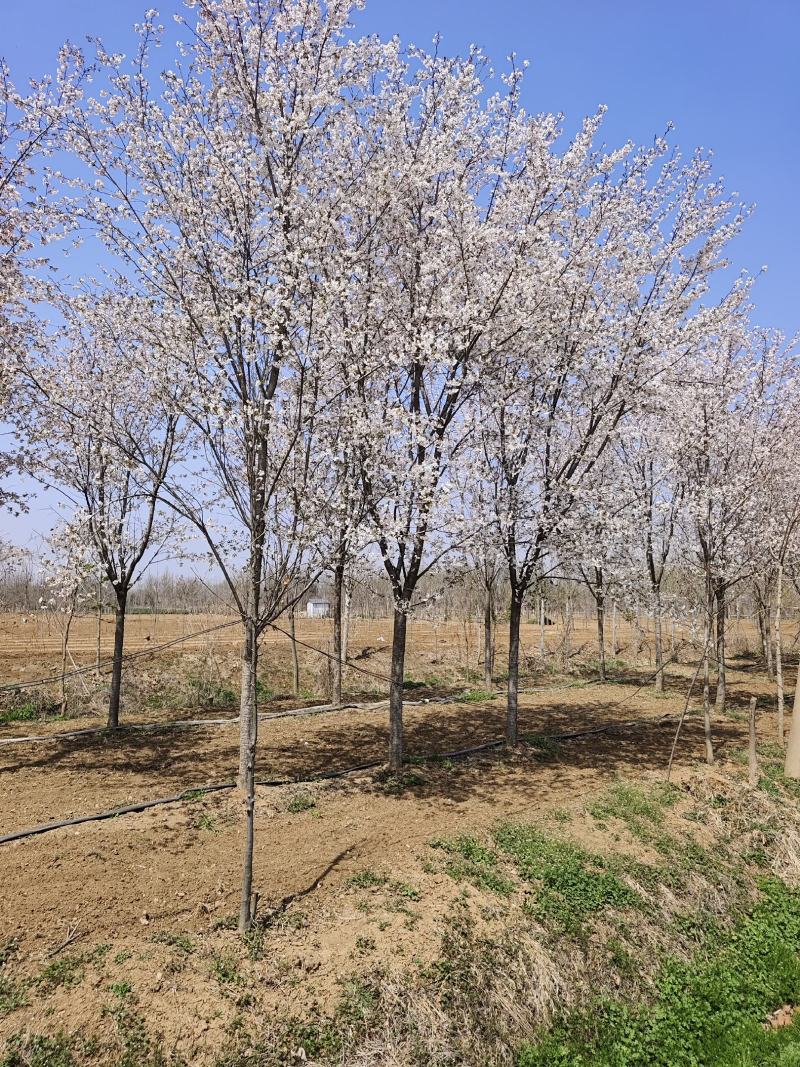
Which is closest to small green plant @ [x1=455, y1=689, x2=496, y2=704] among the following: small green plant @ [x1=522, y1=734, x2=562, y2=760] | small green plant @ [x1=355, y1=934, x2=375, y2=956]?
small green plant @ [x1=522, y1=734, x2=562, y2=760]

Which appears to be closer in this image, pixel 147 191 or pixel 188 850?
pixel 188 850

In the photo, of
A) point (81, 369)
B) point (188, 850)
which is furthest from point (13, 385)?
point (188, 850)

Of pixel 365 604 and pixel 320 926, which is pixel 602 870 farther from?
pixel 365 604

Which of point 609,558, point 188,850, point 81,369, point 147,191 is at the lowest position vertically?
point 188,850

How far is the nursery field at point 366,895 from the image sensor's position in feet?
14.3

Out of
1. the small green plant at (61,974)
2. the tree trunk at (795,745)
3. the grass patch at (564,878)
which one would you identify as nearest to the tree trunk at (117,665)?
the small green plant at (61,974)

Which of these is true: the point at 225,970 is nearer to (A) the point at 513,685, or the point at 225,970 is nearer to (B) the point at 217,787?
(B) the point at 217,787

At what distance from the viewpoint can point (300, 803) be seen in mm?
7496

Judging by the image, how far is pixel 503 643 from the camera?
3061 cm

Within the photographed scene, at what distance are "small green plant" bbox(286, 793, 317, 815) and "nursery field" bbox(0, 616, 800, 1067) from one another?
0.04 m

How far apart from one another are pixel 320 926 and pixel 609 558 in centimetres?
714

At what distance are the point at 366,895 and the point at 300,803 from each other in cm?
194

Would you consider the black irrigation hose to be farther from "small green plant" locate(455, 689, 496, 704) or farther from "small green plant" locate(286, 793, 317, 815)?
"small green plant" locate(455, 689, 496, 704)

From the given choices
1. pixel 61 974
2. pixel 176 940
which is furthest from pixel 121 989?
pixel 176 940
